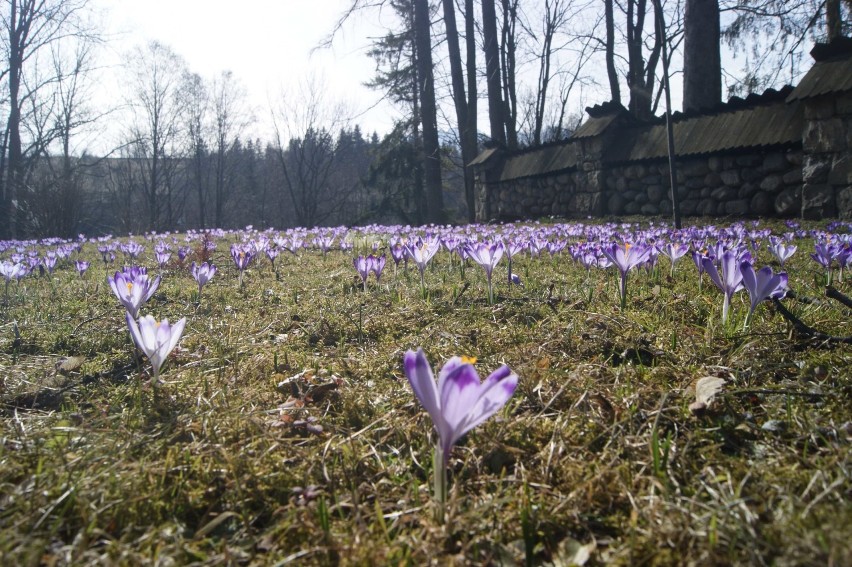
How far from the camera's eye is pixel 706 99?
1110 centimetres

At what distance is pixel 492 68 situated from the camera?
54.9ft

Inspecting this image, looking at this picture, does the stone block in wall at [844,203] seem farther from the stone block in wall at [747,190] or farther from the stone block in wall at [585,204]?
the stone block in wall at [585,204]

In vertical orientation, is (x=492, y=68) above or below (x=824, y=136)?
above

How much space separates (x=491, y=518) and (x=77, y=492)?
80 cm

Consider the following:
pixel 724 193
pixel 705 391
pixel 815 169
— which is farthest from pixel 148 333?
pixel 724 193

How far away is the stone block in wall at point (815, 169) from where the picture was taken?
7.77m

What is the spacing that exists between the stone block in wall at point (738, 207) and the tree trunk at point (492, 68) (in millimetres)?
8360

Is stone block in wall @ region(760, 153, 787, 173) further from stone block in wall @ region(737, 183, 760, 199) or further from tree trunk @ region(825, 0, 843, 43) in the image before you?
tree trunk @ region(825, 0, 843, 43)

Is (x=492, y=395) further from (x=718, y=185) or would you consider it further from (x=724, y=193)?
(x=718, y=185)

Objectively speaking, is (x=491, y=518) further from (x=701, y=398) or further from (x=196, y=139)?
(x=196, y=139)

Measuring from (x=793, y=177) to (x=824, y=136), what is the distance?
0.89m

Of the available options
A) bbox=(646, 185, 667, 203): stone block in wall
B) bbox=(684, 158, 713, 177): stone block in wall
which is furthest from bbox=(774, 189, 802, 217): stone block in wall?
bbox=(646, 185, 667, 203): stone block in wall

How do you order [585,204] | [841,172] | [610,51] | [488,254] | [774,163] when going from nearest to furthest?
[488,254] → [841,172] → [774,163] → [585,204] → [610,51]

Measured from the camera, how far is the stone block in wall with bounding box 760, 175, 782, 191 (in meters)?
8.70
